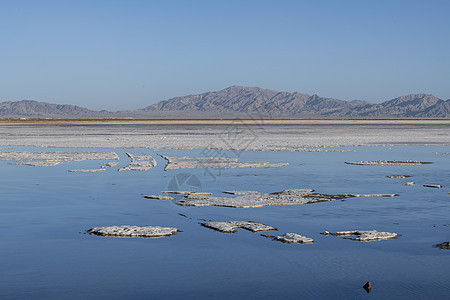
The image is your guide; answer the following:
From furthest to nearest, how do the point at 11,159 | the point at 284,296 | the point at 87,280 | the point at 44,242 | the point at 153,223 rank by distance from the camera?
the point at 11,159
the point at 153,223
the point at 44,242
the point at 87,280
the point at 284,296

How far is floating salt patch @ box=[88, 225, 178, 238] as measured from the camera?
36.3ft

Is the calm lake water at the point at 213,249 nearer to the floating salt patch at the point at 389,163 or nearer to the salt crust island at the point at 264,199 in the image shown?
the salt crust island at the point at 264,199

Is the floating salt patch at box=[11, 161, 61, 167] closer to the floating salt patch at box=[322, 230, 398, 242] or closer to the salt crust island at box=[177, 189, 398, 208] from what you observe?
the salt crust island at box=[177, 189, 398, 208]

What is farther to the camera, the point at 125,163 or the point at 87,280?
the point at 125,163

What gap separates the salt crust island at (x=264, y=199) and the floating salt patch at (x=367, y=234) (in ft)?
11.3

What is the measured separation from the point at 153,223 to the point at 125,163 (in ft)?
44.2

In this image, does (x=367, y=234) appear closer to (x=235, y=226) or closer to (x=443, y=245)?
(x=443, y=245)

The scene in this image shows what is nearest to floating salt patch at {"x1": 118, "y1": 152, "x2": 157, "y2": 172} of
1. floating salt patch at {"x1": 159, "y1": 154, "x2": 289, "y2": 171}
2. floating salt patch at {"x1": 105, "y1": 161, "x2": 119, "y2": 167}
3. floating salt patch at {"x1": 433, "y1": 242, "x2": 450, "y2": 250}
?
floating salt patch at {"x1": 105, "y1": 161, "x2": 119, "y2": 167}

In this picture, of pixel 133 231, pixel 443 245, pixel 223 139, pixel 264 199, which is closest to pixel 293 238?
pixel 443 245

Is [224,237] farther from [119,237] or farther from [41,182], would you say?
[41,182]

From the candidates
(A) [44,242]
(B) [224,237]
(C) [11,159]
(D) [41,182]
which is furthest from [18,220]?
(C) [11,159]

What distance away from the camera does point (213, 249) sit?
395 inches

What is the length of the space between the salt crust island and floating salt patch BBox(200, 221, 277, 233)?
6.84ft

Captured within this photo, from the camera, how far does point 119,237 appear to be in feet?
35.9
